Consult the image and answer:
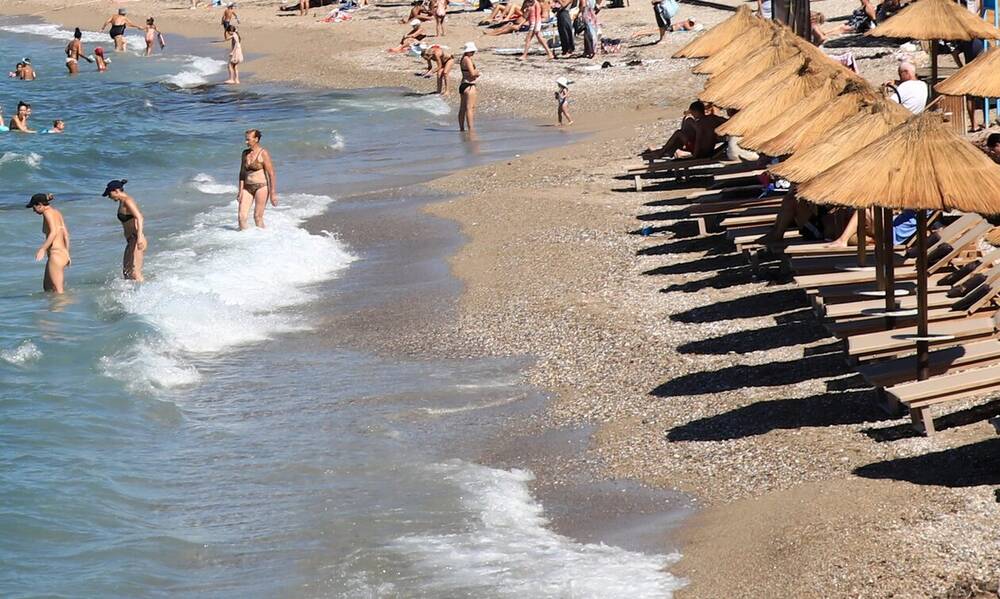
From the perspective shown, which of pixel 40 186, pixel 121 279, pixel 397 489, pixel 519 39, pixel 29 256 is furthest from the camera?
pixel 519 39

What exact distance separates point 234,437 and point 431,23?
2703 centimetres

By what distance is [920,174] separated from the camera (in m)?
7.99

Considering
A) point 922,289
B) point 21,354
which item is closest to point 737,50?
point 922,289

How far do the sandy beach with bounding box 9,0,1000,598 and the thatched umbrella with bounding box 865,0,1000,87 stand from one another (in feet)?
9.19

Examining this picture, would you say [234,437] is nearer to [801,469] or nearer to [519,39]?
[801,469]

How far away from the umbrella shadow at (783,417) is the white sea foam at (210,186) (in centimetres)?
1282

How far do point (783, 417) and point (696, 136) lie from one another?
8.09m

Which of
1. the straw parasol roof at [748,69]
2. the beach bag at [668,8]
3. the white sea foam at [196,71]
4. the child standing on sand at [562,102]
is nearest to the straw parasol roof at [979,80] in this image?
the straw parasol roof at [748,69]

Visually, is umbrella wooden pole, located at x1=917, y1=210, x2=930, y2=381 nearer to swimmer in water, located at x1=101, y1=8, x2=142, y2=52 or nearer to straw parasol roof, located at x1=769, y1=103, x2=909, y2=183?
straw parasol roof, located at x1=769, y1=103, x2=909, y2=183

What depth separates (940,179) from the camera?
793 centimetres

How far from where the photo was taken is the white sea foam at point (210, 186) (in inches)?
824

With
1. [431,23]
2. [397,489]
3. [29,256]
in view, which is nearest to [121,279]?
[29,256]

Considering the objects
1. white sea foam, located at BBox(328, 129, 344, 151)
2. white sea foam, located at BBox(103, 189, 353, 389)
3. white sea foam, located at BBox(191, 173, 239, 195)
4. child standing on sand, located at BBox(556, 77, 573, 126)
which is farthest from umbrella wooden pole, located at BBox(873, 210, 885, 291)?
white sea foam, located at BBox(328, 129, 344, 151)

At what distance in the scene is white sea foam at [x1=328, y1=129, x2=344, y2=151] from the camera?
23630mm
